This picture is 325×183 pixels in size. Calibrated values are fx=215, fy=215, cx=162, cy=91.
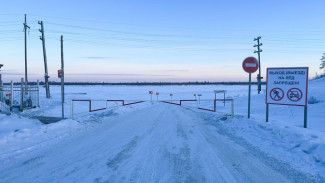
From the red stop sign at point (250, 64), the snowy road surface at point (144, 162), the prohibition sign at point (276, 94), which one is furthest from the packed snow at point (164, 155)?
the red stop sign at point (250, 64)

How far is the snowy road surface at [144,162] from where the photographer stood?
4488 millimetres

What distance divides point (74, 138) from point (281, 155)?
22.9 feet

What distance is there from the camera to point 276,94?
10.3 meters

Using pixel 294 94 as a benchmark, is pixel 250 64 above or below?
above

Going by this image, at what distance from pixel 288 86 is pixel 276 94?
0.64 metres

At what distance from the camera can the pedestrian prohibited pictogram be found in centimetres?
946

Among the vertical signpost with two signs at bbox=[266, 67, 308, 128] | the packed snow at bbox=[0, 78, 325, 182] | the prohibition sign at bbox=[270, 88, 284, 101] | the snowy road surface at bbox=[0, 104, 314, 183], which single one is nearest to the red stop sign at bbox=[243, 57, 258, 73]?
the vertical signpost with two signs at bbox=[266, 67, 308, 128]

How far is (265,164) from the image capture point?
208 inches

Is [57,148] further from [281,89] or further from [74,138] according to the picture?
[281,89]

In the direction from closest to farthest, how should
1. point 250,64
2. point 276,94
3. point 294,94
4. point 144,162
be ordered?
point 144,162, point 294,94, point 276,94, point 250,64

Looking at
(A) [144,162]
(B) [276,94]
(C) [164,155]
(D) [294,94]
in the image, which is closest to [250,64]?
(B) [276,94]

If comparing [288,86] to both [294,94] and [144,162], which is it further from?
[144,162]

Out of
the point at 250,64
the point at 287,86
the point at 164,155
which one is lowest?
the point at 164,155

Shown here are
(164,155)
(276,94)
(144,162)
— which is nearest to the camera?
(144,162)
